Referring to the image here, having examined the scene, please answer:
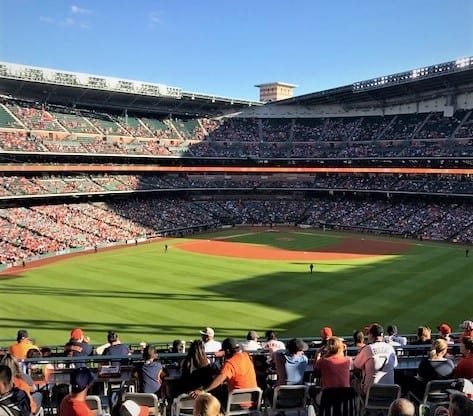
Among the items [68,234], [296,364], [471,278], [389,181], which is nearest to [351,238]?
[389,181]

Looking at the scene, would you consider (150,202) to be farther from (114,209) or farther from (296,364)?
(296,364)

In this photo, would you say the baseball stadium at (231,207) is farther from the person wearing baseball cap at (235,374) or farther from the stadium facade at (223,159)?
the person wearing baseball cap at (235,374)

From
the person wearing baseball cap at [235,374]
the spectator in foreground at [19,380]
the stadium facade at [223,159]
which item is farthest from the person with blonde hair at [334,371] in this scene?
the stadium facade at [223,159]

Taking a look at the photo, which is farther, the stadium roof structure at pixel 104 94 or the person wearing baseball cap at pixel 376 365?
Result: the stadium roof structure at pixel 104 94

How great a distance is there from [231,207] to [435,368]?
72591mm

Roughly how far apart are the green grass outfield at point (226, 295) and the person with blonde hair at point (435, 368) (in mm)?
16077

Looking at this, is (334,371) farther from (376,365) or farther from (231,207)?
(231,207)

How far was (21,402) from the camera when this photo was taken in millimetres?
5930

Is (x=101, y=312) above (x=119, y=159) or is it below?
below

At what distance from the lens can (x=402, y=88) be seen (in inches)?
2972

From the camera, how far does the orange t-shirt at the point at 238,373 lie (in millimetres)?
7469

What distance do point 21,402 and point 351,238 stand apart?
58548mm

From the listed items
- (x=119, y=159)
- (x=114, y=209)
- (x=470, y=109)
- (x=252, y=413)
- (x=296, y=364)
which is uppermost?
(x=470, y=109)

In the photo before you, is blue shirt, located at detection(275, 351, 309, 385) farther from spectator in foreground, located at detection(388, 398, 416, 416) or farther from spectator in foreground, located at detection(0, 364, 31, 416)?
spectator in foreground, located at detection(0, 364, 31, 416)
